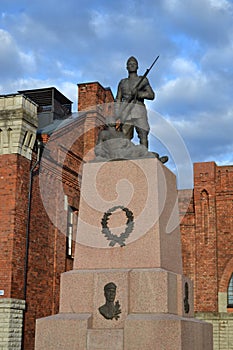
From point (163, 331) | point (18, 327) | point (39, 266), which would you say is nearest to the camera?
point (163, 331)

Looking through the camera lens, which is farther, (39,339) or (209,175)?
(209,175)

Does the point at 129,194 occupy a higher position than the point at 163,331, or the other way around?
the point at 129,194

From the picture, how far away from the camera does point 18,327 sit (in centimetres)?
1789

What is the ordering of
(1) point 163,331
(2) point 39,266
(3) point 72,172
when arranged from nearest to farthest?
(1) point 163,331 < (2) point 39,266 < (3) point 72,172

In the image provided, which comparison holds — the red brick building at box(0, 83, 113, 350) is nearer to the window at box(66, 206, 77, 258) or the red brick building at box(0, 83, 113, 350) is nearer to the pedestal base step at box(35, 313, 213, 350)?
the window at box(66, 206, 77, 258)

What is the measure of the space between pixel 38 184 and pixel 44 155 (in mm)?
1099

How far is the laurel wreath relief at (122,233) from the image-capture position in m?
10.2

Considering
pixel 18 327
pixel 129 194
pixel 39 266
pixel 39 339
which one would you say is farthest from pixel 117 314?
Answer: pixel 39 266

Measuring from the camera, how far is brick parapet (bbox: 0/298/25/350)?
56.8ft

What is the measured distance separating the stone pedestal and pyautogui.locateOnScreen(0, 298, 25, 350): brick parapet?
7.69 metres

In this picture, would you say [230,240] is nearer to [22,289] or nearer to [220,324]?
[220,324]

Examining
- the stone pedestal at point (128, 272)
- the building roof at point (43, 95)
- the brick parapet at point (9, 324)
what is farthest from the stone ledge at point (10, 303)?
the building roof at point (43, 95)

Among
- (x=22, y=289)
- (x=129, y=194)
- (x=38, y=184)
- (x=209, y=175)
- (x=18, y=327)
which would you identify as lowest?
(x=18, y=327)

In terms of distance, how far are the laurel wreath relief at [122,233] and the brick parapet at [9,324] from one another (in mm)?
8014
